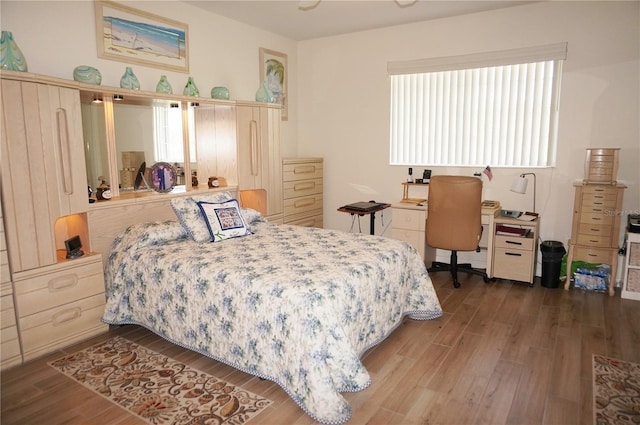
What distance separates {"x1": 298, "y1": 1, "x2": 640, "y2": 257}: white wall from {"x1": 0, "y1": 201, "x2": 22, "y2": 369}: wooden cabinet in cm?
385

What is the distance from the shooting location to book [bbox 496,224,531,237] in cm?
421

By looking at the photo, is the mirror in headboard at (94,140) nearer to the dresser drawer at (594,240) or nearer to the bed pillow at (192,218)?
the bed pillow at (192,218)

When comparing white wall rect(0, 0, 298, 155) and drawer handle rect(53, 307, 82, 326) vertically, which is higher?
white wall rect(0, 0, 298, 155)

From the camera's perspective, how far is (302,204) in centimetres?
536

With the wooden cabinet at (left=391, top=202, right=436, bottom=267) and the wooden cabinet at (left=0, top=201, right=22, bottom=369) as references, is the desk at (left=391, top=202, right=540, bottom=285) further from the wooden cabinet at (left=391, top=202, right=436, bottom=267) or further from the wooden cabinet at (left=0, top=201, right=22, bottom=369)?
the wooden cabinet at (left=0, top=201, right=22, bottom=369)

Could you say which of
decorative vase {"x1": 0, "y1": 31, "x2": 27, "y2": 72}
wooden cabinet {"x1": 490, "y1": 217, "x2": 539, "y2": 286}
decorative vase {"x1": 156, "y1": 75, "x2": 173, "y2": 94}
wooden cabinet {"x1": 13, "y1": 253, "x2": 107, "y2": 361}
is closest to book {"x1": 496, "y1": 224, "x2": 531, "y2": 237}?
wooden cabinet {"x1": 490, "y1": 217, "x2": 539, "y2": 286}

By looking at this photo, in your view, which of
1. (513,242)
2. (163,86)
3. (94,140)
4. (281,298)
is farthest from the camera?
(513,242)

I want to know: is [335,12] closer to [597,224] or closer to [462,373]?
[597,224]

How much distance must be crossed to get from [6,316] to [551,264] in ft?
14.6

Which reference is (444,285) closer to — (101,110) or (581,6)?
(581,6)

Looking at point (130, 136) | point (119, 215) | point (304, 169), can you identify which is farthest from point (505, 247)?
point (130, 136)

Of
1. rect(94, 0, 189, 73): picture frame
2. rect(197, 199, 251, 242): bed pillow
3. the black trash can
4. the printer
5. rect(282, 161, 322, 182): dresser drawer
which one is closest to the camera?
rect(197, 199, 251, 242): bed pillow

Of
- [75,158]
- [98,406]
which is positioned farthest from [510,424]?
[75,158]

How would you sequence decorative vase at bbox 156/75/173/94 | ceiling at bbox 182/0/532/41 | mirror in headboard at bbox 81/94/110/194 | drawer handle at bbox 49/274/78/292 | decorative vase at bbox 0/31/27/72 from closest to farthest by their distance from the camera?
decorative vase at bbox 0/31/27/72 → drawer handle at bbox 49/274/78/292 → mirror in headboard at bbox 81/94/110/194 → decorative vase at bbox 156/75/173/94 → ceiling at bbox 182/0/532/41
